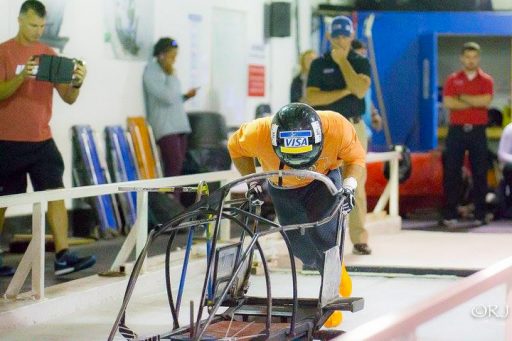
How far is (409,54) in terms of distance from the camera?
16359 mm

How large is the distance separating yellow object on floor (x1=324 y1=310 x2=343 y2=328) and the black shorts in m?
2.27

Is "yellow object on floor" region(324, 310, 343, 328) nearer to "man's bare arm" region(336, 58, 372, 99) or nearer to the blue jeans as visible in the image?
the blue jeans

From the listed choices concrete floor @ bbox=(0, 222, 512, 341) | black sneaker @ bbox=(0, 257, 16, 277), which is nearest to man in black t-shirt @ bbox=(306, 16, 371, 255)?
concrete floor @ bbox=(0, 222, 512, 341)

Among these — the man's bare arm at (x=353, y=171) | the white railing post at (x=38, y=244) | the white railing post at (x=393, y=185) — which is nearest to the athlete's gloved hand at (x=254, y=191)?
the man's bare arm at (x=353, y=171)

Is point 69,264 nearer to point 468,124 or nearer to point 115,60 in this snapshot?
point 115,60

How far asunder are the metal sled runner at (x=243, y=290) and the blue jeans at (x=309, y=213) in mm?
398

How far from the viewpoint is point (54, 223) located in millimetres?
8258

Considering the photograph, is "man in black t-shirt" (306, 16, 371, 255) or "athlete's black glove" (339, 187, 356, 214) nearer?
"athlete's black glove" (339, 187, 356, 214)

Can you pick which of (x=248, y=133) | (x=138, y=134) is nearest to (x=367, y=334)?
(x=248, y=133)

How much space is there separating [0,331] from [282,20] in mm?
9358

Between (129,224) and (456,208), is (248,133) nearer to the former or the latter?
(129,224)

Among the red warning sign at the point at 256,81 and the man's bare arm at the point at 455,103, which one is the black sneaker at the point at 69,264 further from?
the red warning sign at the point at 256,81

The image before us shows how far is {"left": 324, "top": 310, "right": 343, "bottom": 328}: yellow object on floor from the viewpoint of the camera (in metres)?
7.16

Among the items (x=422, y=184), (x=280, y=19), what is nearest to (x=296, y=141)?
(x=422, y=184)
